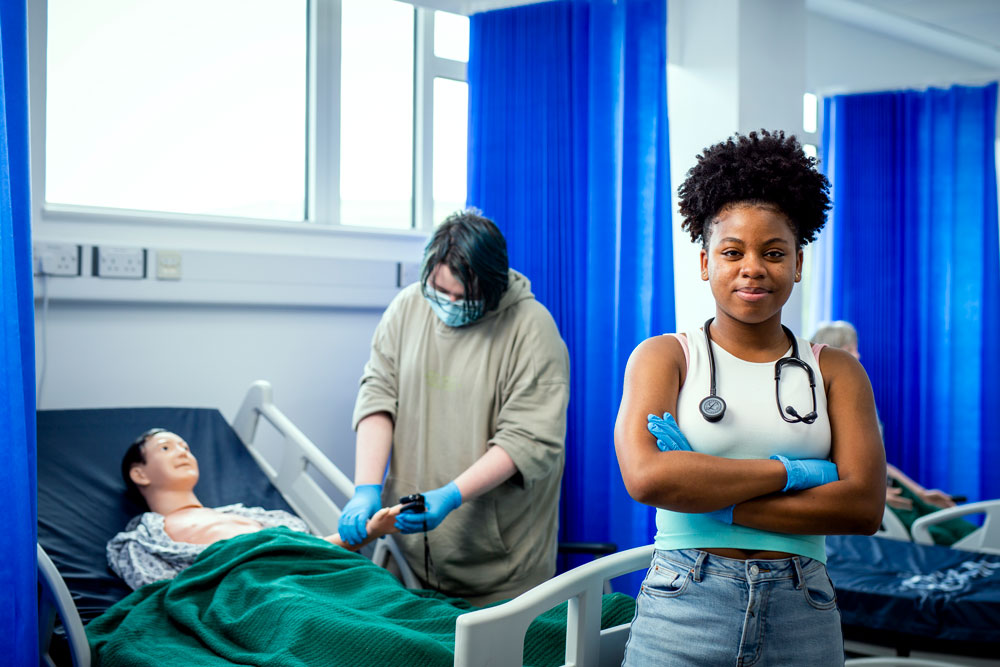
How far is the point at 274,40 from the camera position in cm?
318

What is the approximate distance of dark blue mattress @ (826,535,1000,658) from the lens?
8.05ft

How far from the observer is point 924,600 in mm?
2518

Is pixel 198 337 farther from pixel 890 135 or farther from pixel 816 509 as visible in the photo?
pixel 890 135

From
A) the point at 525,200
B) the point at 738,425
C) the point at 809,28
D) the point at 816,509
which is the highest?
the point at 809,28

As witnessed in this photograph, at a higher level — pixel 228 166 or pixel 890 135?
pixel 890 135

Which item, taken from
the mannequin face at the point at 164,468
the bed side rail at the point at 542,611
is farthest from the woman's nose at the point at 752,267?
the mannequin face at the point at 164,468

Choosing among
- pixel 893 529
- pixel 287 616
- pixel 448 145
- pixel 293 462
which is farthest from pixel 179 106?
pixel 893 529

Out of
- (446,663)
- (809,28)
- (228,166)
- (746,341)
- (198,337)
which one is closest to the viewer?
(746,341)

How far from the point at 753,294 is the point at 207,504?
6.15 feet

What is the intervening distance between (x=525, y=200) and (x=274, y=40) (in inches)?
50.1

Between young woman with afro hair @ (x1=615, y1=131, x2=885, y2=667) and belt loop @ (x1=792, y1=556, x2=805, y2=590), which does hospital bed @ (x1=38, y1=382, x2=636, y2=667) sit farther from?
belt loop @ (x1=792, y1=556, x2=805, y2=590)

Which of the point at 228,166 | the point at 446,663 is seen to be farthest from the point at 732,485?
the point at 228,166

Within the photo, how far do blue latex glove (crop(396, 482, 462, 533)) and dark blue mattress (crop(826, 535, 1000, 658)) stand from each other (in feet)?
4.60

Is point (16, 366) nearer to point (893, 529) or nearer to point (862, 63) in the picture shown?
point (893, 529)
